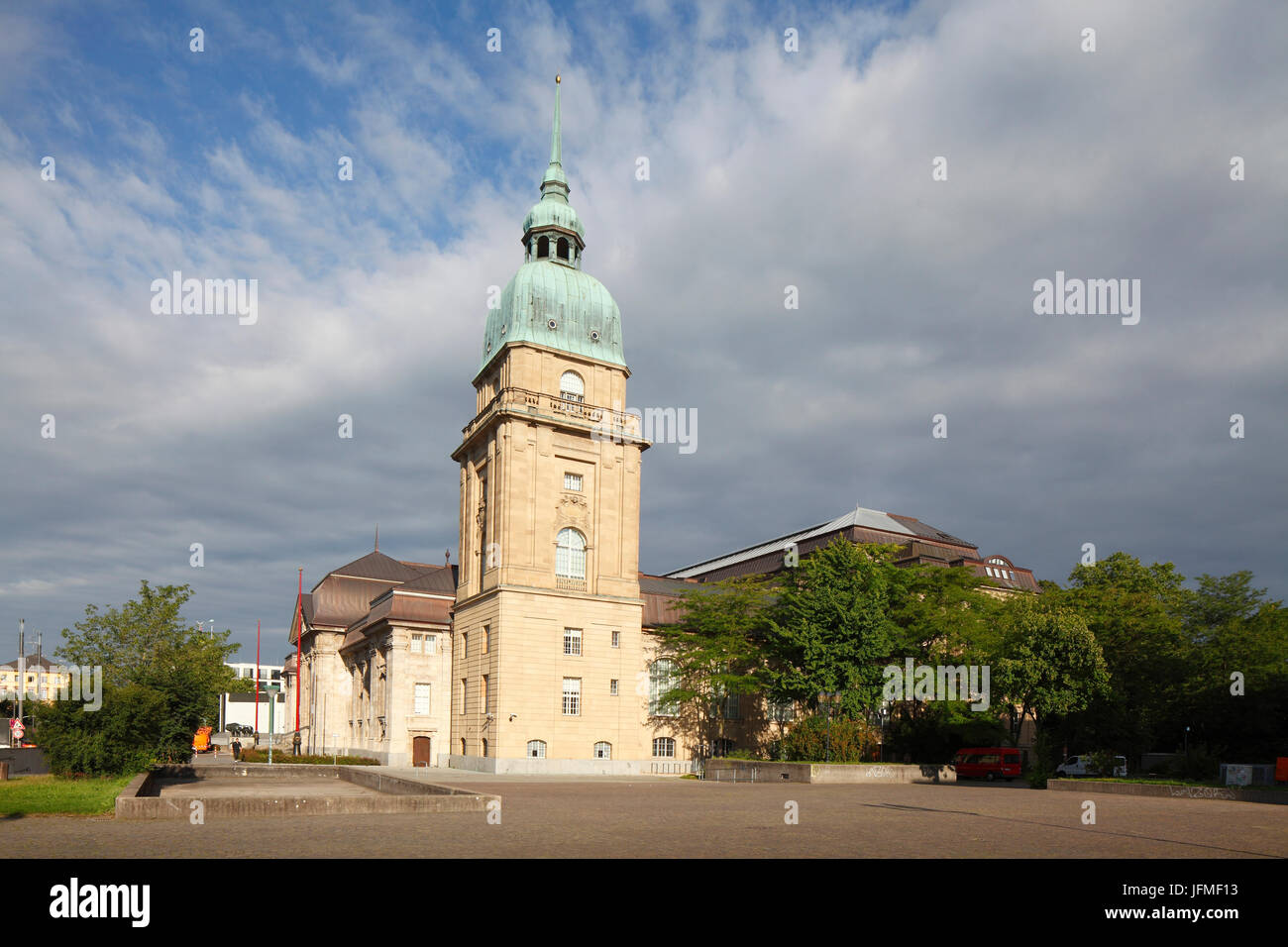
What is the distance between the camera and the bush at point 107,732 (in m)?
27.0

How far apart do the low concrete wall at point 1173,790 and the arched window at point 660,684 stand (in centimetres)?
2701

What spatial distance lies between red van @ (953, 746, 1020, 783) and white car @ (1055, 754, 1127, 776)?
2.05m

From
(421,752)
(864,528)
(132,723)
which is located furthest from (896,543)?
(132,723)

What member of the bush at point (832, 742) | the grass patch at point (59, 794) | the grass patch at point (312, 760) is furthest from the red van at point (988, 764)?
the grass patch at point (59, 794)

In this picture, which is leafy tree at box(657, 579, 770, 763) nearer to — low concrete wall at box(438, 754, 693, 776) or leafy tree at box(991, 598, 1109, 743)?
low concrete wall at box(438, 754, 693, 776)

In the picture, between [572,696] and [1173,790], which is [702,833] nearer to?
[1173,790]

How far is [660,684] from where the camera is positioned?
58.4 metres

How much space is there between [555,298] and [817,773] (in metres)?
33.2

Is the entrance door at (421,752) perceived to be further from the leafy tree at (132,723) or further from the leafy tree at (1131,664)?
the leafy tree at (1131,664)

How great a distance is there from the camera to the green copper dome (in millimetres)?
58344
